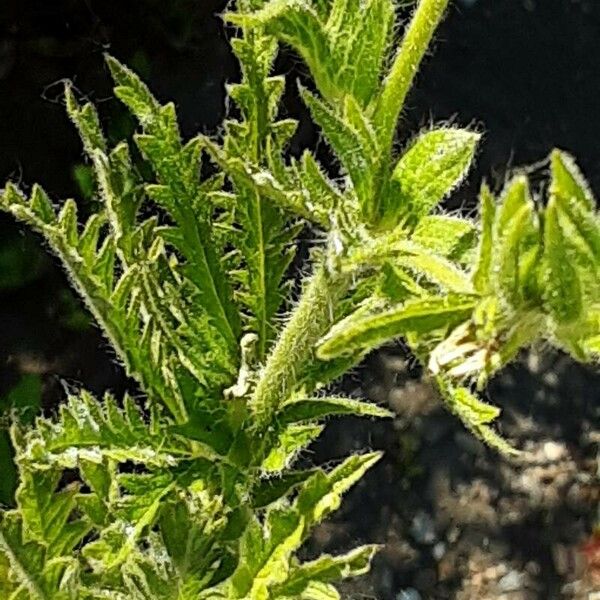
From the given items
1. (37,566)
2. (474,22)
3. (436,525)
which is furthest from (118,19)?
(37,566)

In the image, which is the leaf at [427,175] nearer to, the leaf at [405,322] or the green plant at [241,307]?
the green plant at [241,307]

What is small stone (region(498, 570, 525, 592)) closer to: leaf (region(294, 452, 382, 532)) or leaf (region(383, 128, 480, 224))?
leaf (region(294, 452, 382, 532))

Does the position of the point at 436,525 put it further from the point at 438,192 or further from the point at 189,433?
the point at 438,192

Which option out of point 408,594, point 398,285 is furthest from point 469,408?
point 408,594

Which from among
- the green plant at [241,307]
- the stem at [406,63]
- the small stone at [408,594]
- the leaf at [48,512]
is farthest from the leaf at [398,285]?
the small stone at [408,594]

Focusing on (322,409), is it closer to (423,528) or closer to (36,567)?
(36,567)

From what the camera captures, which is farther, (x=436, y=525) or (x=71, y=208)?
(x=436, y=525)
